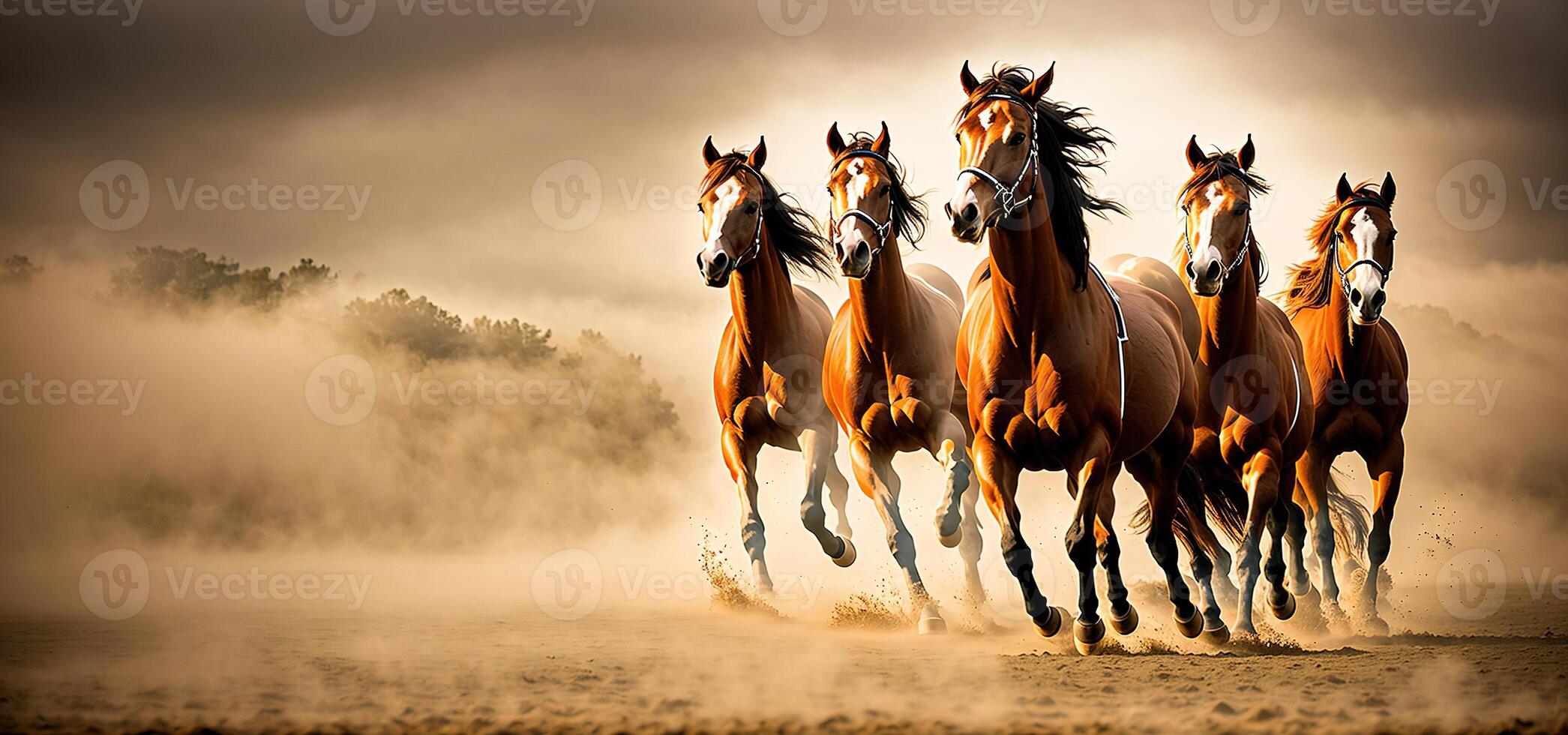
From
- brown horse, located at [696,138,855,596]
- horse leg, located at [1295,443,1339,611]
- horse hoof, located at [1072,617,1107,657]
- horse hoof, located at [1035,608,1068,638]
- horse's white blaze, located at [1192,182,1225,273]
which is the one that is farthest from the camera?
horse leg, located at [1295,443,1339,611]

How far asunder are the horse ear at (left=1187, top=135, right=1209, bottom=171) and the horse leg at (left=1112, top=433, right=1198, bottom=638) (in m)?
1.67

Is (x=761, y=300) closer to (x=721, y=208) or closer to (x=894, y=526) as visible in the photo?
(x=721, y=208)

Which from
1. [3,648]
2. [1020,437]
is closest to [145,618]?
[3,648]

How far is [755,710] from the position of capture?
730 centimetres

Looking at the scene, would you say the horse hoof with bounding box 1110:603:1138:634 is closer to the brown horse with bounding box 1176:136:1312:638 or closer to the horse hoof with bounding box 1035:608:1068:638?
the horse hoof with bounding box 1035:608:1068:638

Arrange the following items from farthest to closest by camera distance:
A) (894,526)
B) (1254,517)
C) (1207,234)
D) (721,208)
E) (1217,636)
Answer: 1. (721,208)
2. (894,526)
3. (1254,517)
4. (1217,636)
5. (1207,234)

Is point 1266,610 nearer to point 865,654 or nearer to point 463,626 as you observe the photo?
point 865,654

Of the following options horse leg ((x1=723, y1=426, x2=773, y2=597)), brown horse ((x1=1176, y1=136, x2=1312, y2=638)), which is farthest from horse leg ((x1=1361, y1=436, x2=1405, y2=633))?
horse leg ((x1=723, y1=426, x2=773, y2=597))

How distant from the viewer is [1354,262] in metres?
10.1

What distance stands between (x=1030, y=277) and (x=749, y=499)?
367 centimetres

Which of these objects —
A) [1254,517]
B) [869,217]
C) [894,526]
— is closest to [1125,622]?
[1254,517]

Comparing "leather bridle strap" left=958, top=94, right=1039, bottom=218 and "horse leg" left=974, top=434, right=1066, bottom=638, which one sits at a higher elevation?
"leather bridle strap" left=958, top=94, right=1039, bottom=218

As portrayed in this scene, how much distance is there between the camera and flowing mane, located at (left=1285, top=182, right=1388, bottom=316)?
10.5 meters

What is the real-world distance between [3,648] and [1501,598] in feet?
40.7
